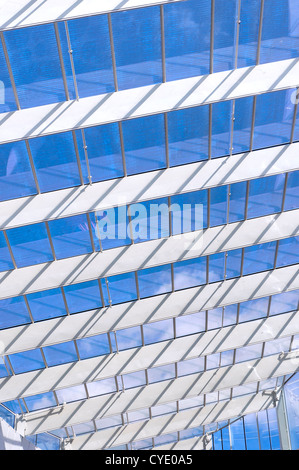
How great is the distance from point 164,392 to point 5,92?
18.0 metres

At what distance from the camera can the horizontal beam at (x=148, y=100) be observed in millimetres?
15289

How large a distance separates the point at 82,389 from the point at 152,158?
1364 centimetres

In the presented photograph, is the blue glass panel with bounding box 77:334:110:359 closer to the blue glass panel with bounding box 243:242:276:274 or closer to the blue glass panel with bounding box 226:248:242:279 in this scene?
the blue glass panel with bounding box 226:248:242:279

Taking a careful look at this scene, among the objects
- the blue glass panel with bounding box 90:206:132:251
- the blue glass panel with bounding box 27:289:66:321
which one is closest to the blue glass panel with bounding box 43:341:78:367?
the blue glass panel with bounding box 27:289:66:321

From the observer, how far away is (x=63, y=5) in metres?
13.6

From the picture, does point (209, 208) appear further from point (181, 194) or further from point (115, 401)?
point (115, 401)

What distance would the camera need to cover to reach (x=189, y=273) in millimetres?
22672

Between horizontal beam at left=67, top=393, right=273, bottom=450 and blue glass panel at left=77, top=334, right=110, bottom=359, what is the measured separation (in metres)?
8.41

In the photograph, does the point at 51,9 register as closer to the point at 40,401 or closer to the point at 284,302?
the point at 284,302

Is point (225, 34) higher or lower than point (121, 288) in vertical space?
higher

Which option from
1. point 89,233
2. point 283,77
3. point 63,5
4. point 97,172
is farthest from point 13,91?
point 283,77

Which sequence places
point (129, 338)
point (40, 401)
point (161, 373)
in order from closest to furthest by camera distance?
point (129, 338), point (40, 401), point (161, 373)

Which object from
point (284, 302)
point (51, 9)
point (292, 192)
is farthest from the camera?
point (284, 302)

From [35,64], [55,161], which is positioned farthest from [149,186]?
[35,64]
